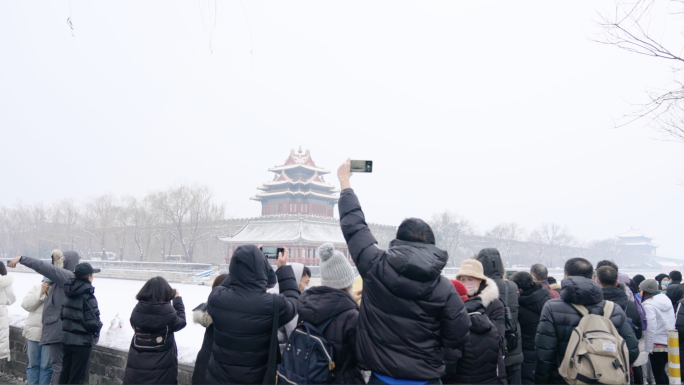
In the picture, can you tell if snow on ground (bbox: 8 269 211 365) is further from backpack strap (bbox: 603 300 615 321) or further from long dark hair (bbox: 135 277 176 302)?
backpack strap (bbox: 603 300 615 321)

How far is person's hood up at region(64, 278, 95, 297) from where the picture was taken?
377cm

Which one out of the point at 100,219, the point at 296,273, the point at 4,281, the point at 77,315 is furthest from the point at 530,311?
the point at 100,219

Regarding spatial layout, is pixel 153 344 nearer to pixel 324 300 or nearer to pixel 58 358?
pixel 58 358

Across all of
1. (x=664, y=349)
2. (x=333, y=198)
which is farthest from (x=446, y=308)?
(x=333, y=198)

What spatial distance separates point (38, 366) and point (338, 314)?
383cm

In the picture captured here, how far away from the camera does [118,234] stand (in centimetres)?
4169

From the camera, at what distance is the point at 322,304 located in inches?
89.1

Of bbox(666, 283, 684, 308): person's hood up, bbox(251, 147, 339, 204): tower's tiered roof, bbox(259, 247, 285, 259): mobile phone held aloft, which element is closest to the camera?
bbox(259, 247, 285, 259): mobile phone held aloft

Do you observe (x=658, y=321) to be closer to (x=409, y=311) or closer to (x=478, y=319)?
(x=478, y=319)

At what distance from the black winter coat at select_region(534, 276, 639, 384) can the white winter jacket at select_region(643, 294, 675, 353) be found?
201 centimetres

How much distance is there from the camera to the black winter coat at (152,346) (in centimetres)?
326

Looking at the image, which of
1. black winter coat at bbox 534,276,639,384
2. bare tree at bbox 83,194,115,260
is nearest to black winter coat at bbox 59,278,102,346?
black winter coat at bbox 534,276,639,384

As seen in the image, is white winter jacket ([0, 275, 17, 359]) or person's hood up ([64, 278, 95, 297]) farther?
white winter jacket ([0, 275, 17, 359])

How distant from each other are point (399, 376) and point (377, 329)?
0.75ft
